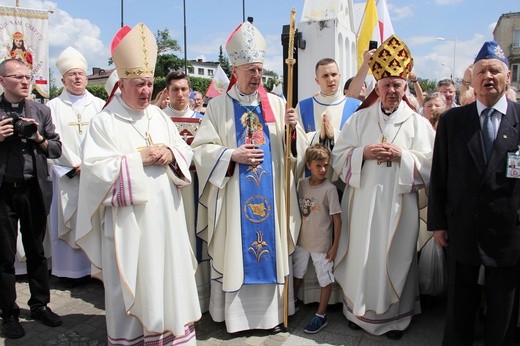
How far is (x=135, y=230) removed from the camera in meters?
3.32

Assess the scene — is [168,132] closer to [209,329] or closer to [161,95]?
[209,329]

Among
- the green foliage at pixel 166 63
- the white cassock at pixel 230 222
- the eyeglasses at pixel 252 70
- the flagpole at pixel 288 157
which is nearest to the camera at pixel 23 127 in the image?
the white cassock at pixel 230 222

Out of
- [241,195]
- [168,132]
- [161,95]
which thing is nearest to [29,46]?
[161,95]

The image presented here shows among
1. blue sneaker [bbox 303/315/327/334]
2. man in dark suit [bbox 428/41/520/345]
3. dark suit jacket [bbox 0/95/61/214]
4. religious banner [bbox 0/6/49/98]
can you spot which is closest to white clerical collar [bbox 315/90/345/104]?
man in dark suit [bbox 428/41/520/345]

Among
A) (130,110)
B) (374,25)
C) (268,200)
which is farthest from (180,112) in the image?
(374,25)

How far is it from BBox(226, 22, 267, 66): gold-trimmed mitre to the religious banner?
135 inches

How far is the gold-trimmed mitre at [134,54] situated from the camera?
11.1 feet

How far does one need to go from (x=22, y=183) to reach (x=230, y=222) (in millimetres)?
1910

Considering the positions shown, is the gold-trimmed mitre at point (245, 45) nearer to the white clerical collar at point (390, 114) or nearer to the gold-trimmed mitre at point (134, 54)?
the gold-trimmed mitre at point (134, 54)

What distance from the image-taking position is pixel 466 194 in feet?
10.2

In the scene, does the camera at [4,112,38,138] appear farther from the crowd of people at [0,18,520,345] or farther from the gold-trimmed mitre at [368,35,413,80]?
the gold-trimmed mitre at [368,35,413,80]

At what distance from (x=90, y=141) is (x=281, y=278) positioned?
199 centimetres

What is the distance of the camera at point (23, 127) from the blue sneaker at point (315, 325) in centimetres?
297

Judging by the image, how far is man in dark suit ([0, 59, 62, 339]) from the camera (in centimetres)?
393
